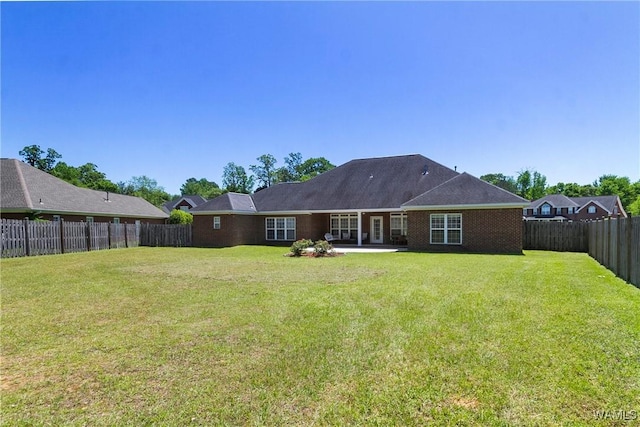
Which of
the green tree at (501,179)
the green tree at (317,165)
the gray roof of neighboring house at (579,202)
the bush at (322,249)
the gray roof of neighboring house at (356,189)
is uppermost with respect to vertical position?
the green tree at (317,165)

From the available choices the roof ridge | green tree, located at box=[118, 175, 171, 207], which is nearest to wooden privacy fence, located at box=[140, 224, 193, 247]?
the roof ridge

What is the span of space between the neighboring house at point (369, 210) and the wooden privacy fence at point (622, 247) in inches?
278

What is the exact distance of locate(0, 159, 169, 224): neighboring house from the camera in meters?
23.2

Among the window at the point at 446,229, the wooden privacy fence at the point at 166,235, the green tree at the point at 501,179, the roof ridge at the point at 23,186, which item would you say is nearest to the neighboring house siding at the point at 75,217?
the roof ridge at the point at 23,186

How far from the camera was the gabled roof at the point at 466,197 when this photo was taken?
17828 millimetres

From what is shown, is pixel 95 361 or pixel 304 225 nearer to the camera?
pixel 95 361

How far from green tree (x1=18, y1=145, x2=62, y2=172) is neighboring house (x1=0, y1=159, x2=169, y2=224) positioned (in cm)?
3613

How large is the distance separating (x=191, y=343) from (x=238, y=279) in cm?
521

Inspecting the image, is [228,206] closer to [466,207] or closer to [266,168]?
[466,207]

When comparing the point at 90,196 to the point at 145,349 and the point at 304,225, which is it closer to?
the point at 304,225

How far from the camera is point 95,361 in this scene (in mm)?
4254

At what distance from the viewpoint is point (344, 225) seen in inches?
1012

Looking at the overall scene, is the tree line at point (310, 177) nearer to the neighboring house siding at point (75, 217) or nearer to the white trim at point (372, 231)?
the neighboring house siding at point (75, 217)

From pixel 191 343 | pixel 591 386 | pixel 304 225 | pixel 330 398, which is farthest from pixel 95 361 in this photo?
pixel 304 225
